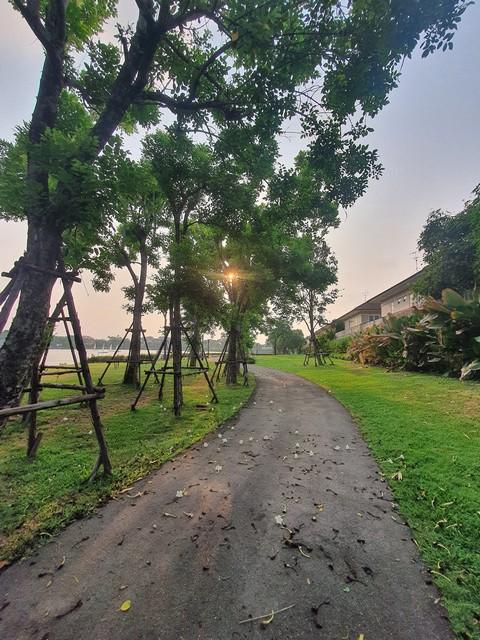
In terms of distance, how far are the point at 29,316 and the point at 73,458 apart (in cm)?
272

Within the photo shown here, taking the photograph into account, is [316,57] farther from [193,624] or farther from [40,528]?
[40,528]

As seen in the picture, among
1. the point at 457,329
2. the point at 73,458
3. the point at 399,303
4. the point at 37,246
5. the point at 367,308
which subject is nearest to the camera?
the point at 37,246

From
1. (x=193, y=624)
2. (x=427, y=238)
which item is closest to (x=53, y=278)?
(x=193, y=624)

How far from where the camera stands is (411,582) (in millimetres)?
2072

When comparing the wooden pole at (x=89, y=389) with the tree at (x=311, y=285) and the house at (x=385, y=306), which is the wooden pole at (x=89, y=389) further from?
the house at (x=385, y=306)

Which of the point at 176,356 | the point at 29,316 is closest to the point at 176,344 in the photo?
the point at 176,356

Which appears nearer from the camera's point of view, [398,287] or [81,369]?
[81,369]

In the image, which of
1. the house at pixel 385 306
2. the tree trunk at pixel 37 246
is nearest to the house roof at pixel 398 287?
the house at pixel 385 306

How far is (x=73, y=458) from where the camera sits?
4457 millimetres

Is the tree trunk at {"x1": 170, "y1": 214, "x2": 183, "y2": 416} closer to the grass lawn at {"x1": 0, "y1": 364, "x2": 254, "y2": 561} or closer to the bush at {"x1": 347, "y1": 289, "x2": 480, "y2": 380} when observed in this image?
the grass lawn at {"x1": 0, "y1": 364, "x2": 254, "y2": 561}

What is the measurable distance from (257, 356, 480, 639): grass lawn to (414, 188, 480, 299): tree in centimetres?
986

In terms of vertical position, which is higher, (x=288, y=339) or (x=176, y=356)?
(x=288, y=339)

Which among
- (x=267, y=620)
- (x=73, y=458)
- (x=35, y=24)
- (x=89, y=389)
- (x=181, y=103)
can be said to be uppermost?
(x=181, y=103)

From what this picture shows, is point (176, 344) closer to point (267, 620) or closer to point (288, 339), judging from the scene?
point (267, 620)
